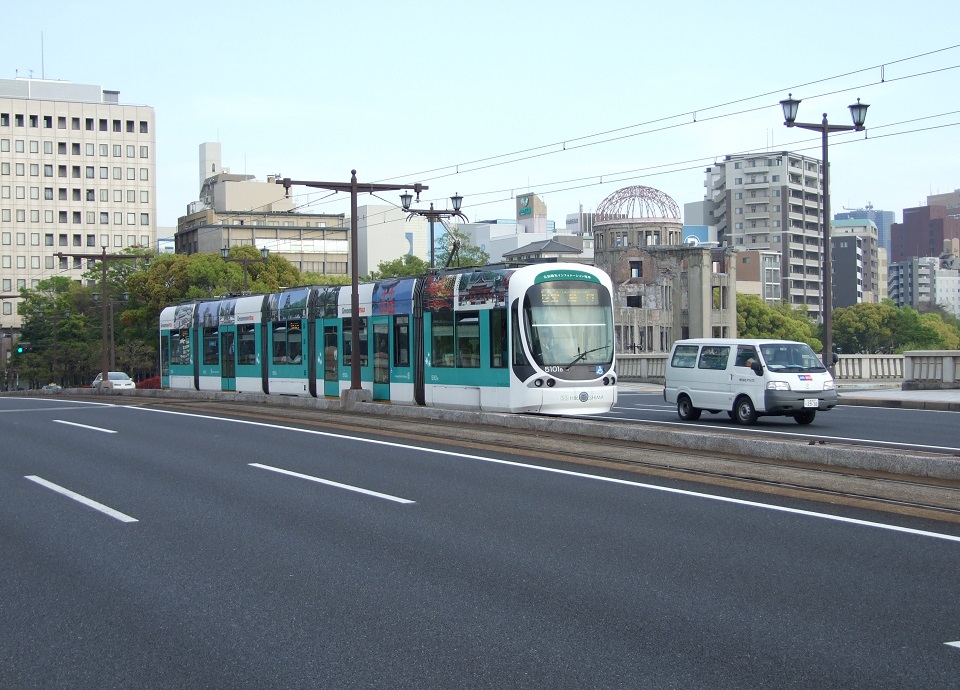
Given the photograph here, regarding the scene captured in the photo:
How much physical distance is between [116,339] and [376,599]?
86184mm

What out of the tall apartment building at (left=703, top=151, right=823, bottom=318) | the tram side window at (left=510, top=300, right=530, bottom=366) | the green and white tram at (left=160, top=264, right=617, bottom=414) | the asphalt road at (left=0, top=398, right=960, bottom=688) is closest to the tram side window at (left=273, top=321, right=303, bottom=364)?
the green and white tram at (left=160, top=264, right=617, bottom=414)

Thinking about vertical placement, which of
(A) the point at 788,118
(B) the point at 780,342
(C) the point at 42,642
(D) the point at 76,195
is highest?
(D) the point at 76,195

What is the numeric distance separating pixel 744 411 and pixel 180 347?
24714 millimetres

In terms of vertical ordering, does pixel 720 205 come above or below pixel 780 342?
above

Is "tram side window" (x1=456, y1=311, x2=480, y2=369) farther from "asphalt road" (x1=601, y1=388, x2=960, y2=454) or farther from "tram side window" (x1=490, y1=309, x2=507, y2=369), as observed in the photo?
"asphalt road" (x1=601, y1=388, x2=960, y2=454)

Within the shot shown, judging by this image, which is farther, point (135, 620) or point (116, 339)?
point (116, 339)

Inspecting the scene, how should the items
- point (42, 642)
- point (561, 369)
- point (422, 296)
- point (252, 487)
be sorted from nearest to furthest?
point (42, 642)
point (252, 487)
point (561, 369)
point (422, 296)

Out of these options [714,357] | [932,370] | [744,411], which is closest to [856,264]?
[932,370]

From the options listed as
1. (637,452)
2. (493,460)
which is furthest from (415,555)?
(637,452)

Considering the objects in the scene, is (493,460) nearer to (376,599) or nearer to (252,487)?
(252,487)

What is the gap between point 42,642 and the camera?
6379mm

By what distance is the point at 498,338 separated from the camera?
22.3 metres

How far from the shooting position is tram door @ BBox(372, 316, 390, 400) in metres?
27.3

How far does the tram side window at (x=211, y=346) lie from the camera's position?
3730 cm
